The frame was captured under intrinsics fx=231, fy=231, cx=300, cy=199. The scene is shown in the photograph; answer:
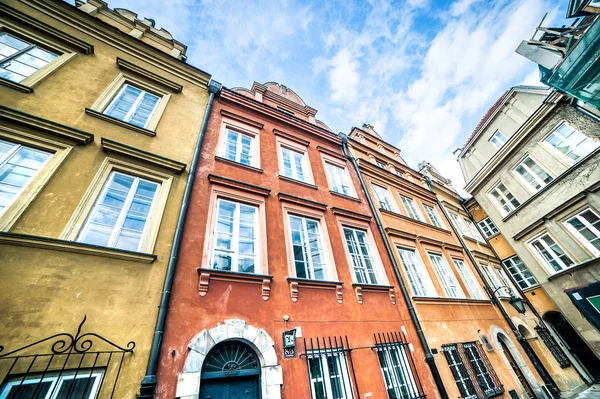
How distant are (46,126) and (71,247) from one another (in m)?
2.72

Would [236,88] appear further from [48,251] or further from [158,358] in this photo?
[158,358]

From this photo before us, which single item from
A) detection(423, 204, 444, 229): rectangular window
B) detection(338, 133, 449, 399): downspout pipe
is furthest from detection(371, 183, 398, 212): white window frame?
detection(423, 204, 444, 229): rectangular window

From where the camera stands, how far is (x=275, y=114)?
9516 millimetres

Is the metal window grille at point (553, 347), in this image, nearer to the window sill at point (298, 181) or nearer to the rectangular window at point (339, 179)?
the rectangular window at point (339, 179)

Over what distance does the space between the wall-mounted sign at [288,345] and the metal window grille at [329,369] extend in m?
0.27

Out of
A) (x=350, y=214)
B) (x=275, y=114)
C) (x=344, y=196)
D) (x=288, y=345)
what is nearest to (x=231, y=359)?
(x=288, y=345)

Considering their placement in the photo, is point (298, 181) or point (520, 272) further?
point (520, 272)

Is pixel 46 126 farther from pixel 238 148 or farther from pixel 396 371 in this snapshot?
pixel 396 371

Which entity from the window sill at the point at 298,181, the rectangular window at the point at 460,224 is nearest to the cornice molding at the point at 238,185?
the window sill at the point at 298,181

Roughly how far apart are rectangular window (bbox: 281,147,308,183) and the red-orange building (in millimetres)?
54

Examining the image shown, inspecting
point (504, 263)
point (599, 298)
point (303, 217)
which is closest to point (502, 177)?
point (504, 263)

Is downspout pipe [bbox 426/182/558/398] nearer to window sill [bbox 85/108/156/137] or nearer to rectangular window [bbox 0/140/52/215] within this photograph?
window sill [bbox 85/108/156/137]

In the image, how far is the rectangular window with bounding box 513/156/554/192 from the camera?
11289mm

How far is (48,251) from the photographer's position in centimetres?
353
